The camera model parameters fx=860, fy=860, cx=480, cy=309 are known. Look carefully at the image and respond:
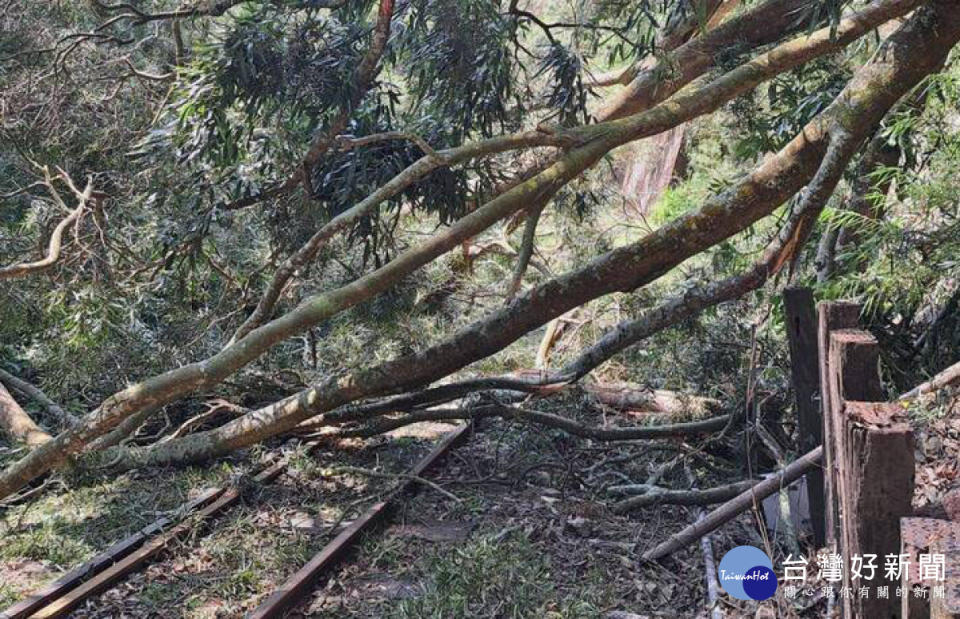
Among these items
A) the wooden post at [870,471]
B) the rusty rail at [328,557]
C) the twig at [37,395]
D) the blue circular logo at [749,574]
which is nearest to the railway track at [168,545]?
the rusty rail at [328,557]

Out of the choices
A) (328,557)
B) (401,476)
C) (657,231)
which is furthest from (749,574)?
(401,476)

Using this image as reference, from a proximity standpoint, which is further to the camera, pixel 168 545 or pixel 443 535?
pixel 443 535

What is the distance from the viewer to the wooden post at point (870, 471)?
8.54 feet

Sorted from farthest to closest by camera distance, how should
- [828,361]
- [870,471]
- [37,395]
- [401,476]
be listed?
[37,395]
[401,476]
[828,361]
[870,471]

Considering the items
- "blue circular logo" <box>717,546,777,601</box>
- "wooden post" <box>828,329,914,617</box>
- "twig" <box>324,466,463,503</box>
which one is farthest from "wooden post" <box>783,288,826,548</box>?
"twig" <box>324,466,463,503</box>

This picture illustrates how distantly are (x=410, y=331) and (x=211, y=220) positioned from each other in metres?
2.85

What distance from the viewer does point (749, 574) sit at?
141 inches

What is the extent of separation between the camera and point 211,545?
5.55 meters

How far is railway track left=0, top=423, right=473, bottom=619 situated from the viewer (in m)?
4.63

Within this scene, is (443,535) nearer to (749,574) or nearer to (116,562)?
(116,562)

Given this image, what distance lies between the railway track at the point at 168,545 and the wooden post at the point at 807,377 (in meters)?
2.84

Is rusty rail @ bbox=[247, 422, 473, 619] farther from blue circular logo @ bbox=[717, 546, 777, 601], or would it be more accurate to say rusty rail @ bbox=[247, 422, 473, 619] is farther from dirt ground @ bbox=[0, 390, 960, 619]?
blue circular logo @ bbox=[717, 546, 777, 601]

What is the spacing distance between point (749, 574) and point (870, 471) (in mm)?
1123

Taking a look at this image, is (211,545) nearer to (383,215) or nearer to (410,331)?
(410,331)
